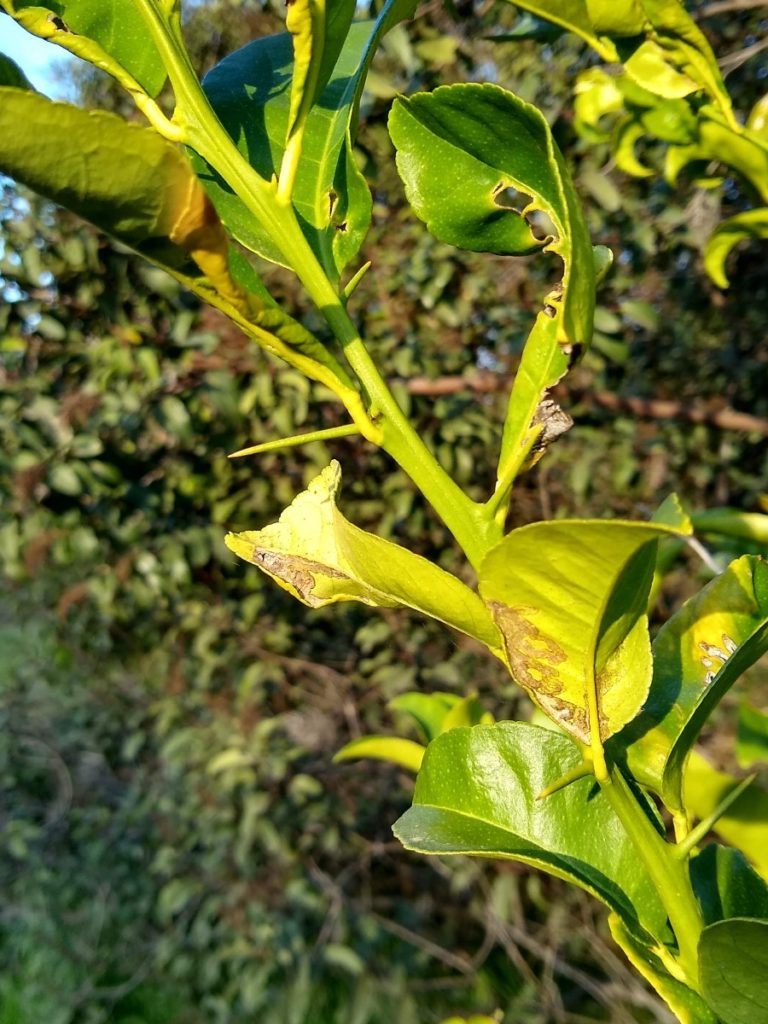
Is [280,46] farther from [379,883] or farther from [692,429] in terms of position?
[379,883]

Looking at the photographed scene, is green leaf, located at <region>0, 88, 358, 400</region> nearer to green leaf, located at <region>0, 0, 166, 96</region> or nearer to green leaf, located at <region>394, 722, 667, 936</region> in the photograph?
green leaf, located at <region>0, 0, 166, 96</region>

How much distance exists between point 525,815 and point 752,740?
36 cm

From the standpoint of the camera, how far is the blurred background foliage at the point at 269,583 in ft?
6.45

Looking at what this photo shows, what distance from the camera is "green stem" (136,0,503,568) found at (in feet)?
1.18

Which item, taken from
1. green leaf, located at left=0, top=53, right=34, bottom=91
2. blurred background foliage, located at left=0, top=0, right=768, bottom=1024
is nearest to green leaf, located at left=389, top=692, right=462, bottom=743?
green leaf, located at left=0, top=53, right=34, bottom=91

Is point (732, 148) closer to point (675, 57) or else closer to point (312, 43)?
point (675, 57)

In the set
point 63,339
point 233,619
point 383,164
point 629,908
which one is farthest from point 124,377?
point 629,908

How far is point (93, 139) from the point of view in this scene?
276 mm

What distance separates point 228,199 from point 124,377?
160cm

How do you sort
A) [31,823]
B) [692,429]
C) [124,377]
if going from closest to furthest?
[124,377], [692,429], [31,823]

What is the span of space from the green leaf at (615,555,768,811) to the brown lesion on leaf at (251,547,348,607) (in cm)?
14

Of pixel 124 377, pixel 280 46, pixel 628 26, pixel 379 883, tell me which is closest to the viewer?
pixel 280 46

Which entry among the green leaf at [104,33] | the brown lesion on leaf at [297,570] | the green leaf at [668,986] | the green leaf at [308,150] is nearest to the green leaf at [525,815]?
the green leaf at [668,986]

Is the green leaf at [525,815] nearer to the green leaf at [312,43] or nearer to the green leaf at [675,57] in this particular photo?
the green leaf at [312,43]
